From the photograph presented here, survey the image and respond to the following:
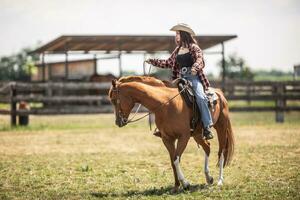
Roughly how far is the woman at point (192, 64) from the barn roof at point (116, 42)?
1288cm

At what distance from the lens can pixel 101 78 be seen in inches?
1020

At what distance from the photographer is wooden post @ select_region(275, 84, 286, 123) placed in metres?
20.0

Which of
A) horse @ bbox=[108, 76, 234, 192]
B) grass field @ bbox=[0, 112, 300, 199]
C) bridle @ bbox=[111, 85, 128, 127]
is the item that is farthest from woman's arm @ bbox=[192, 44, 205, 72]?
grass field @ bbox=[0, 112, 300, 199]

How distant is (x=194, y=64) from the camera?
7387 mm

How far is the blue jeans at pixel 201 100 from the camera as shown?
24.4 ft

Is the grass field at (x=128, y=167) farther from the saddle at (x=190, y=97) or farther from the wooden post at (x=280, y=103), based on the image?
the wooden post at (x=280, y=103)

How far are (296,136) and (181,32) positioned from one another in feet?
27.0

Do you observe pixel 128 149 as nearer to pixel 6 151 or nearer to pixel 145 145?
pixel 145 145

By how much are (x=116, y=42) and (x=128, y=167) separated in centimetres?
1348

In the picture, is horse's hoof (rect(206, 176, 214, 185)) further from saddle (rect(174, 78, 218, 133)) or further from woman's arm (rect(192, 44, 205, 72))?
woman's arm (rect(192, 44, 205, 72))

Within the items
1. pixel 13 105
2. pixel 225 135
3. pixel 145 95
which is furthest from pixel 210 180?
pixel 13 105

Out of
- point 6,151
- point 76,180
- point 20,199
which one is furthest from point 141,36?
point 20,199

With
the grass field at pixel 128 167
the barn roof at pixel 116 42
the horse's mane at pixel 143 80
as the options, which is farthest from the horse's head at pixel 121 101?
the barn roof at pixel 116 42

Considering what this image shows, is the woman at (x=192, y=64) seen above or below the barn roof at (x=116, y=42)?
below
